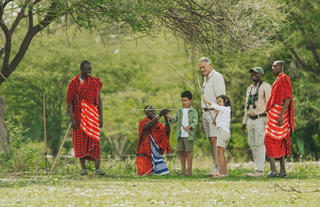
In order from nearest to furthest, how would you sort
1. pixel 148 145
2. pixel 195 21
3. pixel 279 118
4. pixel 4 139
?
pixel 279 118, pixel 148 145, pixel 195 21, pixel 4 139

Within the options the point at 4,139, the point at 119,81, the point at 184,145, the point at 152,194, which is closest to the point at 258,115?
the point at 184,145

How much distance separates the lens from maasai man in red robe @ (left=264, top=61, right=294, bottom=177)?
10.3m

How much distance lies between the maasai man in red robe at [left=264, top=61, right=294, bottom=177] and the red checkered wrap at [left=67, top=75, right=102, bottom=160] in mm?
3225

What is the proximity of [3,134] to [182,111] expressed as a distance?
18.1 feet

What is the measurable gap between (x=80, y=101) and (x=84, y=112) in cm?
23

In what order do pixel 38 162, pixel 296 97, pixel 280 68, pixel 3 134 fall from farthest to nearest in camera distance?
pixel 296 97, pixel 3 134, pixel 38 162, pixel 280 68

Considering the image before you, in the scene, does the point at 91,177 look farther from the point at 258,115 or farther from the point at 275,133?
the point at 275,133

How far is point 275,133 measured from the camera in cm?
1043

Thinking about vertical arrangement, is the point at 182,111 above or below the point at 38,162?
above

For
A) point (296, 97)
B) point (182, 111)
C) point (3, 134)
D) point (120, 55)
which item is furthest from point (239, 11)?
point (120, 55)

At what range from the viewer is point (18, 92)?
105 ft

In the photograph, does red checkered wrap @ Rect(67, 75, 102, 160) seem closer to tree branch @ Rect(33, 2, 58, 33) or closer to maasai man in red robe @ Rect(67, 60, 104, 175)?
maasai man in red robe @ Rect(67, 60, 104, 175)

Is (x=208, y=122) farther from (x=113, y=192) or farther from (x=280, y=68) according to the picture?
(x=113, y=192)

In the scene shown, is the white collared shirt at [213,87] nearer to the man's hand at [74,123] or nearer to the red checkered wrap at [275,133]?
the red checkered wrap at [275,133]
